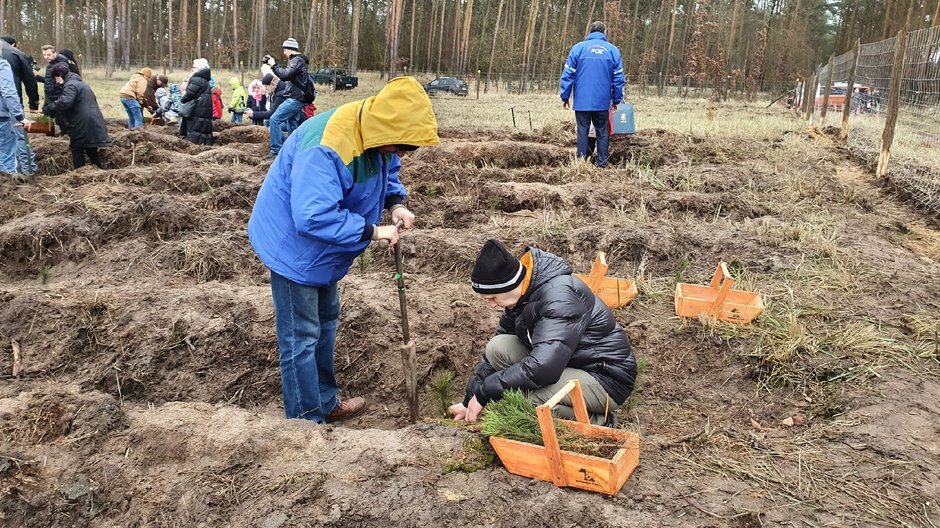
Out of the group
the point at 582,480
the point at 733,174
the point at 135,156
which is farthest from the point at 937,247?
the point at 135,156

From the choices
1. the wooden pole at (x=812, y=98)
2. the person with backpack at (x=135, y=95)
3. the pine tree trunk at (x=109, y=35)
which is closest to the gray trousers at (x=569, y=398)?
the person with backpack at (x=135, y=95)

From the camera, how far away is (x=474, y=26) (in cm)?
4475

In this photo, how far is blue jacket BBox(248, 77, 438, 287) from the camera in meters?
2.70

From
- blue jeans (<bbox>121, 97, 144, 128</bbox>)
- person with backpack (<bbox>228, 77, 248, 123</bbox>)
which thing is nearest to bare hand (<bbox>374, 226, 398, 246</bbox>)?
blue jeans (<bbox>121, 97, 144, 128</bbox>)

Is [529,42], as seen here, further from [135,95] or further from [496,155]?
[496,155]

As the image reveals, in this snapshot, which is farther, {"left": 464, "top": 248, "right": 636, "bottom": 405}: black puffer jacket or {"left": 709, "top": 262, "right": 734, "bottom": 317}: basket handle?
{"left": 709, "top": 262, "right": 734, "bottom": 317}: basket handle

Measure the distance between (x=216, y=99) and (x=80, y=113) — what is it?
5.70 metres

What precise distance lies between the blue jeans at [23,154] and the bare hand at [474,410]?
745 centimetres


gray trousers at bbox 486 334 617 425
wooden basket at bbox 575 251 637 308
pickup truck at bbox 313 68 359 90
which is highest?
pickup truck at bbox 313 68 359 90

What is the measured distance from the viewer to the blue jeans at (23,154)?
8.07 metres

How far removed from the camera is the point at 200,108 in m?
11.1

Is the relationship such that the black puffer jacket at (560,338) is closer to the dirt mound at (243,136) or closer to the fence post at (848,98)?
the dirt mound at (243,136)

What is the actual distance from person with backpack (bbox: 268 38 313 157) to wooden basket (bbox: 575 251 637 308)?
597cm

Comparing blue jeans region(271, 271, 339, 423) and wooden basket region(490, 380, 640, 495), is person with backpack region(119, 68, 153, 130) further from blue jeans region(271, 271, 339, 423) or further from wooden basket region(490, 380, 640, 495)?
wooden basket region(490, 380, 640, 495)
